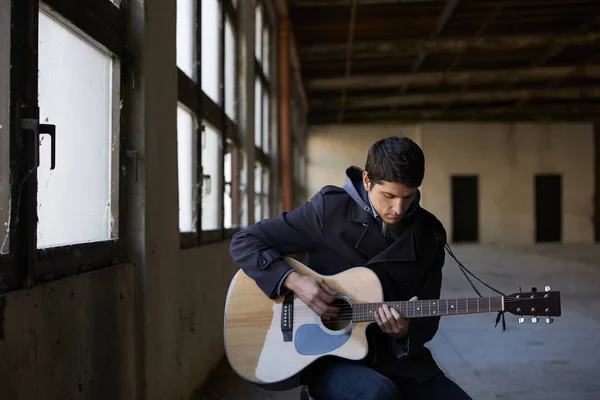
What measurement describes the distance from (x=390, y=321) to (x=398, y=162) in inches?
19.2

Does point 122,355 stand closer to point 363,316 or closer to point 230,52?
point 363,316

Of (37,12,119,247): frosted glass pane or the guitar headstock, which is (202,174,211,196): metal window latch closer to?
(37,12,119,247): frosted glass pane

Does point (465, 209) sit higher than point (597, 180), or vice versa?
point (597, 180)

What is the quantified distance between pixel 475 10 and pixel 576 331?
568 centimetres

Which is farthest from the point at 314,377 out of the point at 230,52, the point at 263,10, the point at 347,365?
the point at 263,10

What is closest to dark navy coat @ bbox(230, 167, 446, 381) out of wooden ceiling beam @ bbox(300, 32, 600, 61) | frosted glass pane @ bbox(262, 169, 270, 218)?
frosted glass pane @ bbox(262, 169, 270, 218)

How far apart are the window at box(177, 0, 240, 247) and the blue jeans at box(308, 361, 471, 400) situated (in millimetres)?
1580

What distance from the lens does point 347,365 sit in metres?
2.03

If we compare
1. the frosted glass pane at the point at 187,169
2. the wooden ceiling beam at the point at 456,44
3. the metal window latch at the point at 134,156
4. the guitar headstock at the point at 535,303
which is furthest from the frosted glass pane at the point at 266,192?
the guitar headstock at the point at 535,303

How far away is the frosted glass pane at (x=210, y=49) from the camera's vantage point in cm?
427

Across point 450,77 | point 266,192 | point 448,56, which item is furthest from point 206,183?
point 450,77

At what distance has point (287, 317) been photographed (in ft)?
7.25

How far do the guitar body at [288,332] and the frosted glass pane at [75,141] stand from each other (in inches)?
22.4

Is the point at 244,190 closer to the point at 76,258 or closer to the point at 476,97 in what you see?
the point at 76,258
